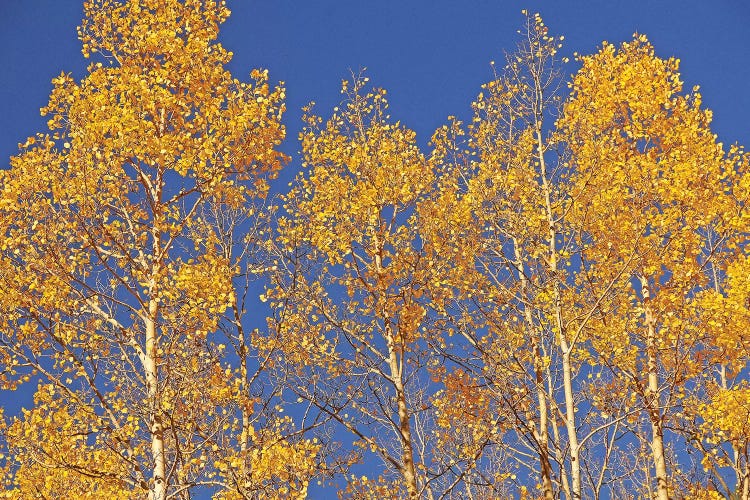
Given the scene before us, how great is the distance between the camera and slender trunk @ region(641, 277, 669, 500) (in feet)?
33.5

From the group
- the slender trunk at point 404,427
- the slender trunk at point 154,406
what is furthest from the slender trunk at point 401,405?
the slender trunk at point 154,406

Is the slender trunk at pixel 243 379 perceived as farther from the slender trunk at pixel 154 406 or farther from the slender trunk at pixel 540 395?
the slender trunk at pixel 540 395

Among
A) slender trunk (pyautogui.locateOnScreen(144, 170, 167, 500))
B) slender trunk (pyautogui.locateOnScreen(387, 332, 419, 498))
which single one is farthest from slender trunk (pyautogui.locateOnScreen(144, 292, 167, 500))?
slender trunk (pyautogui.locateOnScreen(387, 332, 419, 498))

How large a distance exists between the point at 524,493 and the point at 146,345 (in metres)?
5.59

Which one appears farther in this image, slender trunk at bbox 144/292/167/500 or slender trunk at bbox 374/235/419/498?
slender trunk at bbox 374/235/419/498

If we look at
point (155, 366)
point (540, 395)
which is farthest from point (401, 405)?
point (155, 366)

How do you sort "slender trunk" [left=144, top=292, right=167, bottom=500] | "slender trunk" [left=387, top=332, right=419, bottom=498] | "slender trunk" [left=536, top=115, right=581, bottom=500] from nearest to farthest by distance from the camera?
"slender trunk" [left=144, top=292, right=167, bottom=500] < "slender trunk" [left=536, top=115, right=581, bottom=500] < "slender trunk" [left=387, top=332, right=419, bottom=498]

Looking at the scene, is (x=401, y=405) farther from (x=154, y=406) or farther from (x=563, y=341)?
(x=154, y=406)

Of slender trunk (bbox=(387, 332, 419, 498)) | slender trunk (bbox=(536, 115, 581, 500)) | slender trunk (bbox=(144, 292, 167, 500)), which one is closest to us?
slender trunk (bbox=(144, 292, 167, 500))

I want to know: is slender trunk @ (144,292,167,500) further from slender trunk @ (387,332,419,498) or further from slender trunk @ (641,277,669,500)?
slender trunk @ (641,277,669,500)

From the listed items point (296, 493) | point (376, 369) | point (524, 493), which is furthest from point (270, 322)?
point (524, 493)

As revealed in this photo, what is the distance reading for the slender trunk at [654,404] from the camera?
33.5ft

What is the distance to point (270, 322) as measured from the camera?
37.2 ft

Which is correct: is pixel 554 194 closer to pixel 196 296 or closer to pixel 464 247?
pixel 464 247
